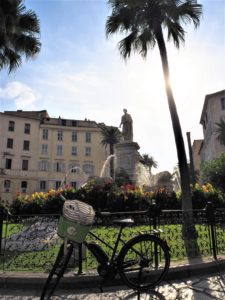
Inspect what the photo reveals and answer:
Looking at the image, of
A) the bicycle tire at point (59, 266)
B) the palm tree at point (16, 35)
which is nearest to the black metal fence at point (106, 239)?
the bicycle tire at point (59, 266)

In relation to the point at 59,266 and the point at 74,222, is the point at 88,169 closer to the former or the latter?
the point at 59,266

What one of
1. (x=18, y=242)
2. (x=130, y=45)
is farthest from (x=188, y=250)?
(x=130, y=45)

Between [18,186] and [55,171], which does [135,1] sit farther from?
[55,171]

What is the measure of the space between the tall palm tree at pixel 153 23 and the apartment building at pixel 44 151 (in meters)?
42.2

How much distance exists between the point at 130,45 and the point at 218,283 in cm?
1102

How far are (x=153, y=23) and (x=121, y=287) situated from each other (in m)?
10.3

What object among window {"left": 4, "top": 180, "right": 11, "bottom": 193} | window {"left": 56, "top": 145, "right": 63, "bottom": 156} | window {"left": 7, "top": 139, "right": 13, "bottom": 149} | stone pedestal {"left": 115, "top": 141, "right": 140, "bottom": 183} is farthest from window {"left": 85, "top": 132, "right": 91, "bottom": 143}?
stone pedestal {"left": 115, "top": 141, "right": 140, "bottom": 183}

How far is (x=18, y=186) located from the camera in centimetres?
5491

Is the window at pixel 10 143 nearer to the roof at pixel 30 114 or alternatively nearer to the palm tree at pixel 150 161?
the roof at pixel 30 114

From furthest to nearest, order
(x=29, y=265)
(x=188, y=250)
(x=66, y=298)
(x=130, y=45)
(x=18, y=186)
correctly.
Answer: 1. (x=18, y=186)
2. (x=130, y=45)
3. (x=188, y=250)
4. (x=29, y=265)
5. (x=66, y=298)

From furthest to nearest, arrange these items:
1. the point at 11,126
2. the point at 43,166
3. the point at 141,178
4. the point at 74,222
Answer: the point at 43,166 → the point at 11,126 → the point at 141,178 → the point at 74,222

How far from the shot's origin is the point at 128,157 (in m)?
21.1

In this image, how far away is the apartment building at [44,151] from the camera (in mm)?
56312

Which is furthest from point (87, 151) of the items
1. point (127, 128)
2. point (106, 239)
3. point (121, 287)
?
point (121, 287)
